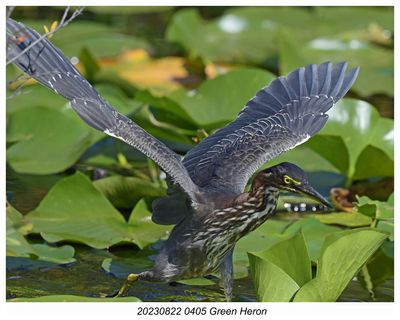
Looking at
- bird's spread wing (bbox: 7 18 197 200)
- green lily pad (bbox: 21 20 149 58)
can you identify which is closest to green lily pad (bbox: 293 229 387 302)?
bird's spread wing (bbox: 7 18 197 200)

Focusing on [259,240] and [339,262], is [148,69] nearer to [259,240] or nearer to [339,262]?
[259,240]

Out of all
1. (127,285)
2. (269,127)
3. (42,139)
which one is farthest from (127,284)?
(42,139)

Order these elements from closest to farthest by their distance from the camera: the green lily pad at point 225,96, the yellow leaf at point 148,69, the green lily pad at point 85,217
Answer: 1. the green lily pad at point 85,217
2. the green lily pad at point 225,96
3. the yellow leaf at point 148,69

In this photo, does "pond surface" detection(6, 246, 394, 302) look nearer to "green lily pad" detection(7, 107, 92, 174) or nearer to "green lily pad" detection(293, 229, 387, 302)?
"green lily pad" detection(293, 229, 387, 302)

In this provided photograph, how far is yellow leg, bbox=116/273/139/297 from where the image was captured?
14.1 feet

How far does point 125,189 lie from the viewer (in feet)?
16.8

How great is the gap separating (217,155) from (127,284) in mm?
741

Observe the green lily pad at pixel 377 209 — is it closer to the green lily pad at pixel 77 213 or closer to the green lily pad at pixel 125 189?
the green lily pad at pixel 125 189

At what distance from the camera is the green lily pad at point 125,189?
5.06 m

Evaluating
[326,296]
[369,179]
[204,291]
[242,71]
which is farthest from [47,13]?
[326,296]

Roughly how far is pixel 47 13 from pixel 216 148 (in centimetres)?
467

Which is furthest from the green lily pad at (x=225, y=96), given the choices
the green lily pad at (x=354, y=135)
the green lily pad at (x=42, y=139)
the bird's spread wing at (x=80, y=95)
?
the bird's spread wing at (x=80, y=95)

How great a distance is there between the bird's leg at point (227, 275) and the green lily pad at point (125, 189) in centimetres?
83

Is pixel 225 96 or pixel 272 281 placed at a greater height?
pixel 225 96
